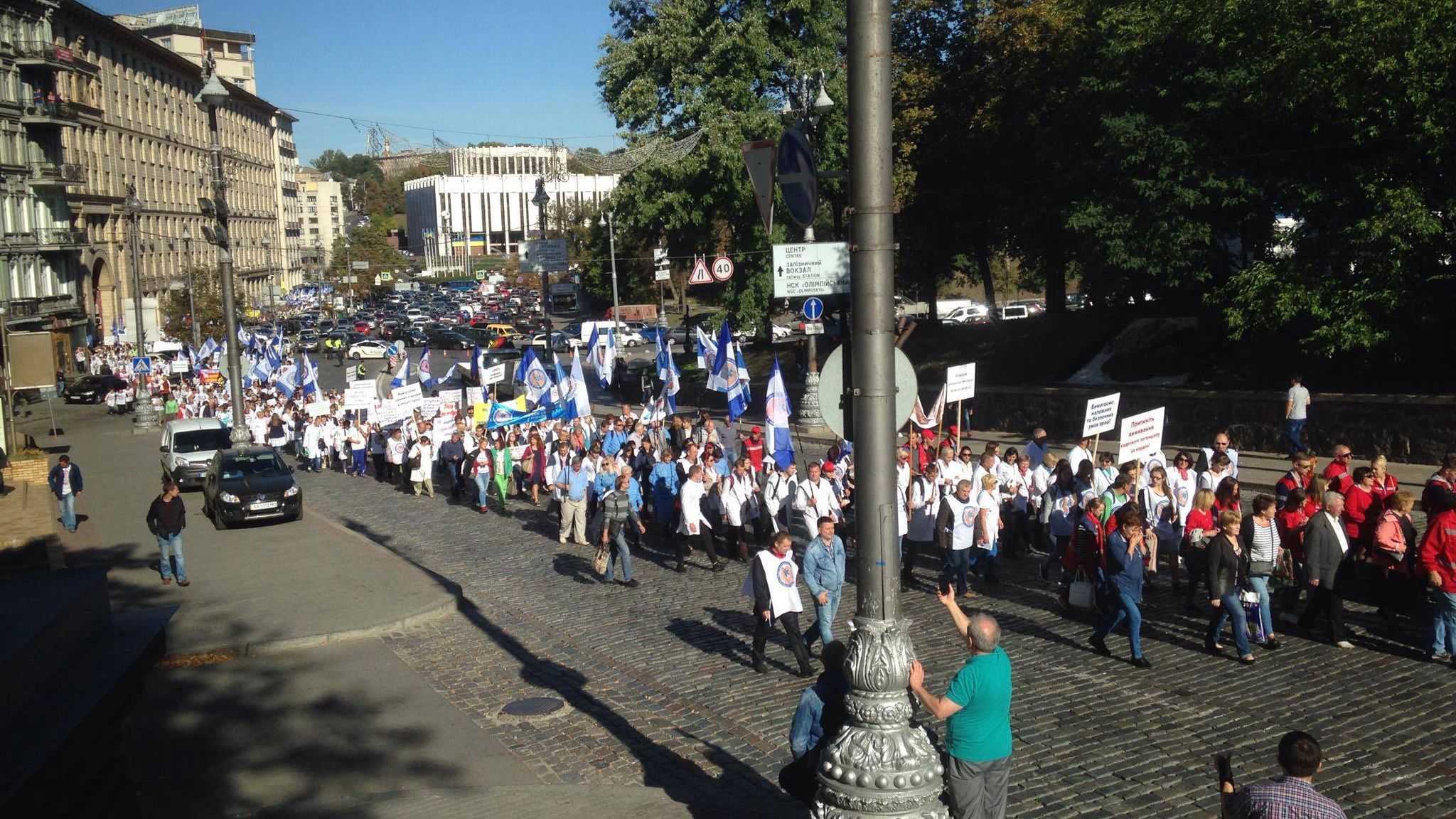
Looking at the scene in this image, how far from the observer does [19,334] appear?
29688mm

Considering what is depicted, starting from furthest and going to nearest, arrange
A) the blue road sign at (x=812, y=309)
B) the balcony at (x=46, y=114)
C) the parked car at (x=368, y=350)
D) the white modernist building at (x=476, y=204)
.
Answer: the white modernist building at (x=476, y=204) < the parked car at (x=368, y=350) < the balcony at (x=46, y=114) < the blue road sign at (x=812, y=309)

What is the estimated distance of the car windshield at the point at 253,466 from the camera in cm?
2206

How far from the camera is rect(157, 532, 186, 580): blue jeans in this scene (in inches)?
628

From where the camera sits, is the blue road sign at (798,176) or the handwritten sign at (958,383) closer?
the blue road sign at (798,176)

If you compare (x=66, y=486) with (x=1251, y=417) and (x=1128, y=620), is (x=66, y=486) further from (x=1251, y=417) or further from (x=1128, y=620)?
(x=1251, y=417)

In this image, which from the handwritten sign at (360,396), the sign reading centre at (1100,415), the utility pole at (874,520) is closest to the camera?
the utility pole at (874,520)

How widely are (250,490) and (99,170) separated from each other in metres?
61.1

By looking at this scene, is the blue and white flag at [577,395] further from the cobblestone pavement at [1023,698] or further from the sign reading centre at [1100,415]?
the sign reading centre at [1100,415]

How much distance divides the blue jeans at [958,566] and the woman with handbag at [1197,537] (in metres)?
2.33

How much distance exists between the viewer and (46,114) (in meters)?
61.4

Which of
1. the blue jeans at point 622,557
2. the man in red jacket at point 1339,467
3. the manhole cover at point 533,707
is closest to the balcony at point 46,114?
the blue jeans at point 622,557

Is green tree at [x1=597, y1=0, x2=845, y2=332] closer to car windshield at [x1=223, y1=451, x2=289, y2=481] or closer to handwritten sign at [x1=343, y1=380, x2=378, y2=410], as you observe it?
handwritten sign at [x1=343, y1=380, x2=378, y2=410]

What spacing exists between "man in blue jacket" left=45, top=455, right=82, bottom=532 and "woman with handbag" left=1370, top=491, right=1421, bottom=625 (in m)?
20.0

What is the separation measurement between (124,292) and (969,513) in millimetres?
75584
